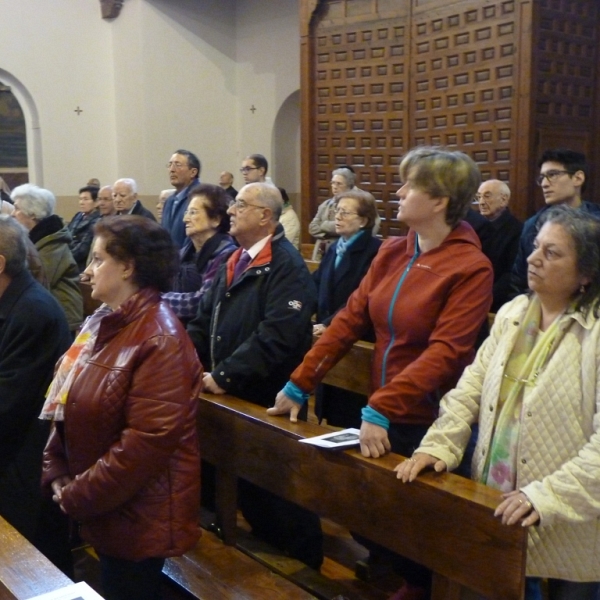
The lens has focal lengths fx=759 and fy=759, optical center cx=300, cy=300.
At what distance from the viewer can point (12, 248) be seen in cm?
268

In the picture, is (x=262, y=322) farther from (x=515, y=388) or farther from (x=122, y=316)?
(x=515, y=388)

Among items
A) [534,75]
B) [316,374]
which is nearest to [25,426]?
[316,374]

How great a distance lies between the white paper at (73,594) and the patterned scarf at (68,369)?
0.66 metres

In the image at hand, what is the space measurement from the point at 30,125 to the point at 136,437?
944 centimetres

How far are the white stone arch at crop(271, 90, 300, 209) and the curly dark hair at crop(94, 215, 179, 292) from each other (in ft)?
28.6

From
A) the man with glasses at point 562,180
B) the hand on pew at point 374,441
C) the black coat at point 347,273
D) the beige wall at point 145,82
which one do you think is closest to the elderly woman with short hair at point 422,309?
the hand on pew at point 374,441

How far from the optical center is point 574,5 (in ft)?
19.6

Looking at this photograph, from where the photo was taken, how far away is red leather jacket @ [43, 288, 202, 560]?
2.02m

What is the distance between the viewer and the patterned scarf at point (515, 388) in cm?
198

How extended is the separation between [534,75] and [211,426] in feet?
14.2

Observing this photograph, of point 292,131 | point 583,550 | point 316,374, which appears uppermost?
point 292,131

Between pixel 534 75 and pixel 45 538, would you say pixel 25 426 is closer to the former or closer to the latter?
pixel 45 538

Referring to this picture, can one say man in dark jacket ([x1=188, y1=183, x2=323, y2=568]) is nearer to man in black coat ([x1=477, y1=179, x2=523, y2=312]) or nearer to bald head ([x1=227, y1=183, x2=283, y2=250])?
bald head ([x1=227, y1=183, x2=283, y2=250])

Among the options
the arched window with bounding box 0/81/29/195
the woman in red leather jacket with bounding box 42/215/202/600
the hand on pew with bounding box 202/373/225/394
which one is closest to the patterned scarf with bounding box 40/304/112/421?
the woman in red leather jacket with bounding box 42/215/202/600
